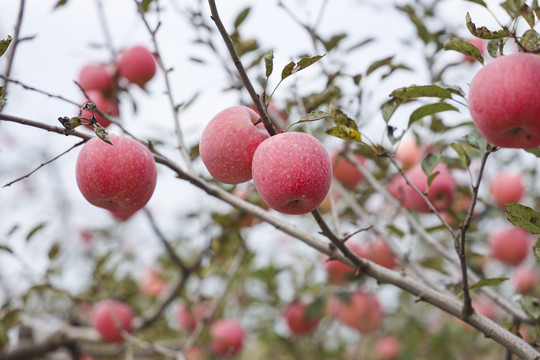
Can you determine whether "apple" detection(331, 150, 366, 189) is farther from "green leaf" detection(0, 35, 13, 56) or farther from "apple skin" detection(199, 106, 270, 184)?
"green leaf" detection(0, 35, 13, 56)

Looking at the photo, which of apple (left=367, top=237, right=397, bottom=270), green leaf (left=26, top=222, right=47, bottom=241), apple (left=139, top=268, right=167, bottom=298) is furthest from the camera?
apple (left=139, top=268, right=167, bottom=298)

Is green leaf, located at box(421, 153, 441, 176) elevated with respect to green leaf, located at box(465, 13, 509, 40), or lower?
lower

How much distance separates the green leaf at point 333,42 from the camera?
65.1 inches

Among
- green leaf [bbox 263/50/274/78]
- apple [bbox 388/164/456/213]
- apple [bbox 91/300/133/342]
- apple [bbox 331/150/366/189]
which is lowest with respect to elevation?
apple [bbox 91/300/133/342]

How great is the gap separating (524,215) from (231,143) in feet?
1.81

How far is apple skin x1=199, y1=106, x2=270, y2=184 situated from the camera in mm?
858

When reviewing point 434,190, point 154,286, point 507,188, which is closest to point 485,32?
point 434,190

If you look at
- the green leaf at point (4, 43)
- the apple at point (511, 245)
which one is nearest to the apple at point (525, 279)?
the apple at point (511, 245)

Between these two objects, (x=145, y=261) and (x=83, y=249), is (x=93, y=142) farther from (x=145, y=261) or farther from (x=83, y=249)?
(x=83, y=249)

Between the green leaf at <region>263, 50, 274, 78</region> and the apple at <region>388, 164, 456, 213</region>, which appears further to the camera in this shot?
the apple at <region>388, 164, 456, 213</region>

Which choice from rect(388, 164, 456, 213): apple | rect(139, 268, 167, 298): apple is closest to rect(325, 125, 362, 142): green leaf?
rect(388, 164, 456, 213): apple

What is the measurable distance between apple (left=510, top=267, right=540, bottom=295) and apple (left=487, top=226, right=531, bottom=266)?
1.47 ft

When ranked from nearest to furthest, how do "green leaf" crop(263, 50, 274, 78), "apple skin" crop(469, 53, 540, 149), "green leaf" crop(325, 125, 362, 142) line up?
1. "apple skin" crop(469, 53, 540, 149)
2. "green leaf" crop(263, 50, 274, 78)
3. "green leaf" crop(325, 125, 362, 142)

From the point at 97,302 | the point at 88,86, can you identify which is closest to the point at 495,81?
the point at 88,86
